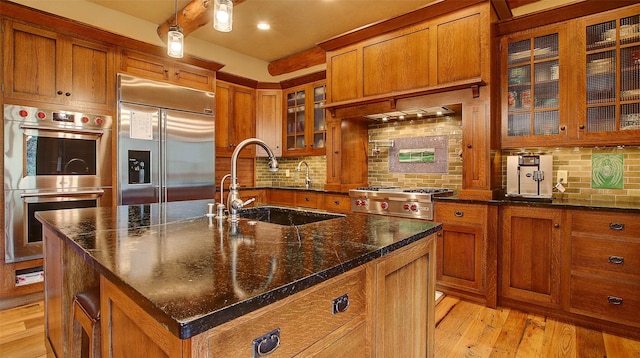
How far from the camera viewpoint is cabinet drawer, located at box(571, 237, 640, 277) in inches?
87.2

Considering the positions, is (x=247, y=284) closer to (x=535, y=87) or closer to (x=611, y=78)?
(x=535, y=87)

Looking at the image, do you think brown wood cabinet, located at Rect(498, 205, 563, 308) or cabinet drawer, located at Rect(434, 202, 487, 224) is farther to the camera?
cabinet drawer, located at Rect(434, 202, 487, 224)

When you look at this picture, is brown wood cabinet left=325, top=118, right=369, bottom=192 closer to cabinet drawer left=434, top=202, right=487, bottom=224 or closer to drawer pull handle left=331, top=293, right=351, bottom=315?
cabinet drawer left=434, top=202, right=487, bottom=224

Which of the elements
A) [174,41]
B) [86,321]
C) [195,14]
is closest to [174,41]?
[174,41]

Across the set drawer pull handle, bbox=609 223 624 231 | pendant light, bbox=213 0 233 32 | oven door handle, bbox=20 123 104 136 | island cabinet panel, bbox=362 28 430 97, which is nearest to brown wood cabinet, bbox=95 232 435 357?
pendant light, bbox=213 0 233 32

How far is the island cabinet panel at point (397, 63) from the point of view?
3.21 metres

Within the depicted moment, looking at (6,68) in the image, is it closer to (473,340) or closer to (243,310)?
(243,310)

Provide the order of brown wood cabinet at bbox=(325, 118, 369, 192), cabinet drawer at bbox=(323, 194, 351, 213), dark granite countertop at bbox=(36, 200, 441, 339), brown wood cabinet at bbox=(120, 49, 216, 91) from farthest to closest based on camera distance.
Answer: brown wood cabinet at bbox=(325, 118, 369, 192) < cabinet drawer at bbox=(323, 194, 351, 213) < brown wood cabinet at bbox=(120, 49, 216, 91) < dark granite countertop at bbox=(36, 200, 441, 339)

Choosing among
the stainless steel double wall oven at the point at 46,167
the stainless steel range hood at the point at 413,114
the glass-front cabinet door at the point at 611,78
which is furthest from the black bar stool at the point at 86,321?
the glass-front cabinet door at the point at 611,78

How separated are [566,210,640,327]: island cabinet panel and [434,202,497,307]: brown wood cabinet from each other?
0.55 meters

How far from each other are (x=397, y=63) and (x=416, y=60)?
0.21 metres

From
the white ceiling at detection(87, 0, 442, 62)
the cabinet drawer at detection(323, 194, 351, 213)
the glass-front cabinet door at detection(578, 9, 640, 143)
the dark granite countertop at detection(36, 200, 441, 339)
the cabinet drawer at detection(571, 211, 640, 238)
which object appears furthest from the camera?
the cabinet drawer at detection(323, 194, 351, 213)

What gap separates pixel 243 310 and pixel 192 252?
0.45 m

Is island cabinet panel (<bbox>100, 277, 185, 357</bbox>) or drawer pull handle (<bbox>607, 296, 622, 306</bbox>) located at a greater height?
island cabinet panel (<bbox>100, 277, 185, 357</bbox>)
